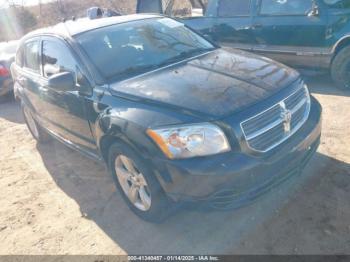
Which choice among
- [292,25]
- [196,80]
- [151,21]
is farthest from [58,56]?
[292,25]

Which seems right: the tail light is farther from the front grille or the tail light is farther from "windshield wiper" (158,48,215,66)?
the front grille

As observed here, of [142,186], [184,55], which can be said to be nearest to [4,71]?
[184,55]

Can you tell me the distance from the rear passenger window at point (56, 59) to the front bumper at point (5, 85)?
4.14 meters

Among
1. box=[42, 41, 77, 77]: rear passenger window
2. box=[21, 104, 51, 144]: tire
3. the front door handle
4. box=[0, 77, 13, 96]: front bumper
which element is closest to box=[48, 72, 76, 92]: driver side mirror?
box=[42, 41, 77, 77]: rear passenger window

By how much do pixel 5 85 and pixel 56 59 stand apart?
4600 mm

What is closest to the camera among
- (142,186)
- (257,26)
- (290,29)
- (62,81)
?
(142,186)

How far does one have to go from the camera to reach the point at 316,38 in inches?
218

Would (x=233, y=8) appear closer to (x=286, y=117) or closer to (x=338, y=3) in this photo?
(x=338, y=3)

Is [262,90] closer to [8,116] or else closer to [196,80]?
[196,80]

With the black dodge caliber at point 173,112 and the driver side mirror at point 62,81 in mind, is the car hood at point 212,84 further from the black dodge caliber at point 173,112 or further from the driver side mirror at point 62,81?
the driver side mirror at point 62,81

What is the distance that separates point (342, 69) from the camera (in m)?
5.44

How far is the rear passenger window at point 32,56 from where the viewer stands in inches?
177

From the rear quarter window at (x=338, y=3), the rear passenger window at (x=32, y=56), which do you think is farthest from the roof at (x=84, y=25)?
the rear quarter window at (x=338, y=3)

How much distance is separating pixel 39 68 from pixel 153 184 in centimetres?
254
